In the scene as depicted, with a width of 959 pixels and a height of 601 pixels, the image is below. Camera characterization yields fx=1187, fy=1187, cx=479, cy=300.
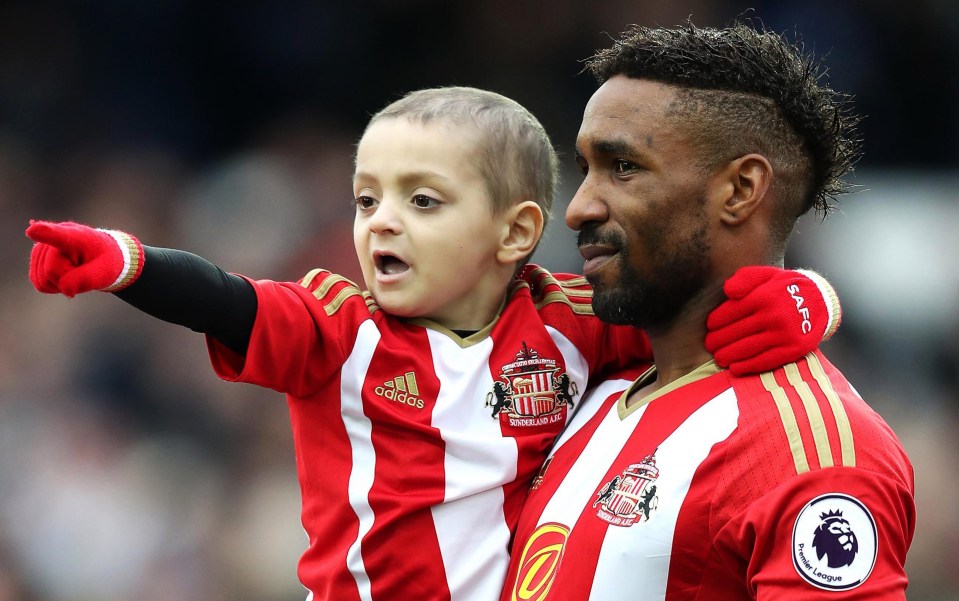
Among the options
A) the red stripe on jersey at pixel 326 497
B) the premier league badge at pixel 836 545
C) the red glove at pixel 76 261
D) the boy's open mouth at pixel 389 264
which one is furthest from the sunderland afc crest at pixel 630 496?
the red glove at pixel 76 261

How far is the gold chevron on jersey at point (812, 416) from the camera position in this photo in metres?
1.97

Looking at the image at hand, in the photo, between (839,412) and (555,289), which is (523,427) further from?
(839,412)

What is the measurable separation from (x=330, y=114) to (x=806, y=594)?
509 cm

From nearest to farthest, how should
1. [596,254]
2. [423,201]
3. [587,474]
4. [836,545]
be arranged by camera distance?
[836,545] < [587,474] < [596,254] < [423,201]

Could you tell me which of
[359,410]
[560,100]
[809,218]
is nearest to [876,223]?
[809,218]

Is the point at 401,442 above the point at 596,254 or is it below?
below

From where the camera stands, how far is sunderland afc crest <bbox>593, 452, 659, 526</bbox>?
212cm

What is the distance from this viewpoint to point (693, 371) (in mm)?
2395

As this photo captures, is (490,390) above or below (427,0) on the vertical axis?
below

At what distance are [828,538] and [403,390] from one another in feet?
3.04

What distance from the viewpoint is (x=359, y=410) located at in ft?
7.86

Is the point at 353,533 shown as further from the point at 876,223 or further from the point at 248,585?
the point at 876,223

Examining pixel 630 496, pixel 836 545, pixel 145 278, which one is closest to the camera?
pixel 836 545

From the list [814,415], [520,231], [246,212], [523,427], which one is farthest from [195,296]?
[246,212]
